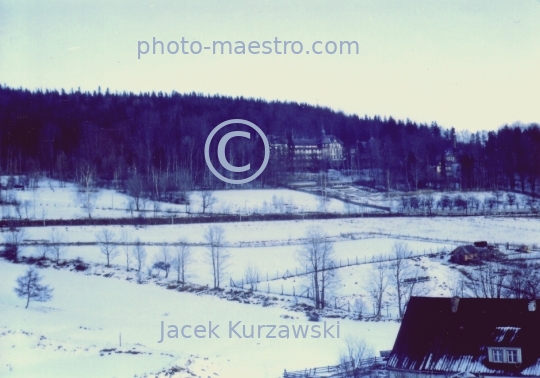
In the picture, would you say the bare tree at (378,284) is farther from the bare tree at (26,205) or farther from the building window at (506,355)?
the bare tree at (26,205)

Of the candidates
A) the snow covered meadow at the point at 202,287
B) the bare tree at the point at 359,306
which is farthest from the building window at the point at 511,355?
the bare tree at the point at 359,306

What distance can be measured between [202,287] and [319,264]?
4081 millimetres

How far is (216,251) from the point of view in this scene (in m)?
21.3

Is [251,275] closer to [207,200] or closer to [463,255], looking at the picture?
[463,255]

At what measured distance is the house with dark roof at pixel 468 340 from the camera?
9742 millimetres

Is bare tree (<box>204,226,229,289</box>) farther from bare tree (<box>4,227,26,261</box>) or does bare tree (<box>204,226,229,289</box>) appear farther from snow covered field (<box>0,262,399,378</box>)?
bare tree (<box>4,227,26,261</box>)

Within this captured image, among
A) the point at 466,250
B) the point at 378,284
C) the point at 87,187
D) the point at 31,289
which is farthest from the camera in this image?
→ the point at 87,187

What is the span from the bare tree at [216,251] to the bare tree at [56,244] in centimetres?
526

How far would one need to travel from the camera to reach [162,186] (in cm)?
3209

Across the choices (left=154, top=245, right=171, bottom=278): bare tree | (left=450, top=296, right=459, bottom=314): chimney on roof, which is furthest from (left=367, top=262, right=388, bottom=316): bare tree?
(left=154, top=245, right=171, bottom=278): bare tree

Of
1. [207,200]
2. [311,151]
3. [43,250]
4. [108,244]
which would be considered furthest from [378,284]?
[311,151]

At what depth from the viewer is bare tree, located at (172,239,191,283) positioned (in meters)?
19.2

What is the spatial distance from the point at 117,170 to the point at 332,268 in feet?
74.8

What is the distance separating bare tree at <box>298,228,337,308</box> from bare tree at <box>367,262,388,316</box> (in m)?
1.18
